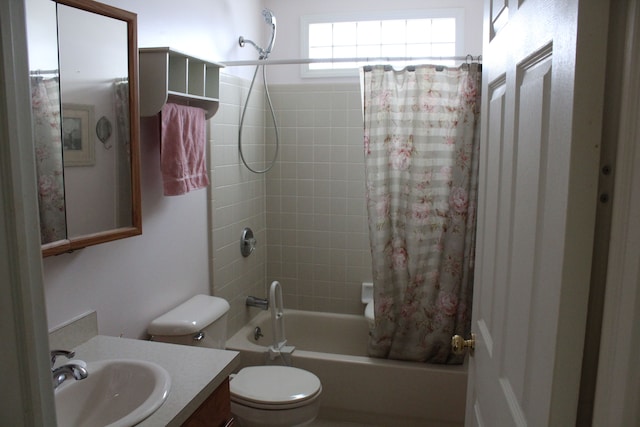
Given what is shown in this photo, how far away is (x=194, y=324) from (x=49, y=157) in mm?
918

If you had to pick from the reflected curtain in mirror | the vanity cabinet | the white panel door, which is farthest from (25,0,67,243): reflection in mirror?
the white panel door

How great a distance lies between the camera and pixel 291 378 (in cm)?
237

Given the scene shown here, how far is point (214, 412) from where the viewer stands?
1.53 meters

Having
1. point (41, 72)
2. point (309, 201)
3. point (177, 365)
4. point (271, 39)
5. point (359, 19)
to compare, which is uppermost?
point (359, 19)

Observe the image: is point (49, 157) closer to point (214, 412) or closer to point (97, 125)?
point (97, 125)

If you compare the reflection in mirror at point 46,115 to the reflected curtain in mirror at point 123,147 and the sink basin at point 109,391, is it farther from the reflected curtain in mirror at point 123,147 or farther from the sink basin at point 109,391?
the sink basin at point 109,391

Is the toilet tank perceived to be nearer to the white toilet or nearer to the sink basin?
the white toilet

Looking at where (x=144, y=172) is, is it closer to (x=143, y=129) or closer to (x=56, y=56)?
(x=143, y=129)

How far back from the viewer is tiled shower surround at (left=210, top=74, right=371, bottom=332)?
130 inches

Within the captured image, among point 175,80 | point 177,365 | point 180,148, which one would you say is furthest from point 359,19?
point 177,365

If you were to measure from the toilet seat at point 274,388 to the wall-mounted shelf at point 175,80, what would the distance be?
4.11 feet

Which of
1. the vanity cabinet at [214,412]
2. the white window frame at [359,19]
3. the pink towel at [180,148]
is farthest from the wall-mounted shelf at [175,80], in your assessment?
the white window frame at [359,19]

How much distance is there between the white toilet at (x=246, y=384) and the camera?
6.84ft

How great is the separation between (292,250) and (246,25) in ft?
4.97
